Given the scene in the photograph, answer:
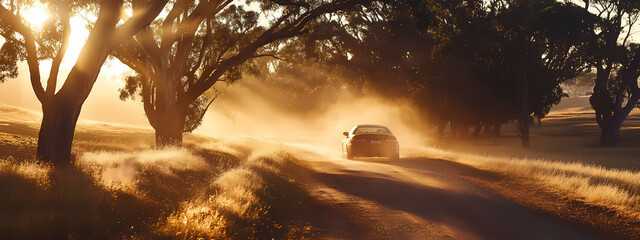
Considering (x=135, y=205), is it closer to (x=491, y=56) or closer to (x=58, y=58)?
(x=58, y=58)

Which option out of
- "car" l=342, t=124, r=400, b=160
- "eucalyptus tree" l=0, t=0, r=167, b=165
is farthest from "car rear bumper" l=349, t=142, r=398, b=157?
"eucalyptus tree" l=0, t=0, r=167, b=165

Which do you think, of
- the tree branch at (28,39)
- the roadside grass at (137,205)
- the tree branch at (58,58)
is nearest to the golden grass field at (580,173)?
the roadside grass at (137,205)

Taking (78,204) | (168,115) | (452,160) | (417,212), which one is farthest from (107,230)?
(452,160)

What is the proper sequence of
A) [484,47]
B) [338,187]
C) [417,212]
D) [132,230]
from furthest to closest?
[484,47] < [338,187] < [417,212] < [132,230]

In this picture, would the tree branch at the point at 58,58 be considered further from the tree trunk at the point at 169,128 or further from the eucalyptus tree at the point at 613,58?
the eucalyptus tree at the point at 613,58

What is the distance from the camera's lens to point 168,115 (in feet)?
70.6

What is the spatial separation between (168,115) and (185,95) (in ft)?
5.43

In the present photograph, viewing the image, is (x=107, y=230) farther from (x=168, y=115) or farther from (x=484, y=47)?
(x=484, y=47)

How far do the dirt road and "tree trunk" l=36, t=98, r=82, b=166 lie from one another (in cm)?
551

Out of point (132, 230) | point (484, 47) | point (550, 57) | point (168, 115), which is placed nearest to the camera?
point (132, 230)

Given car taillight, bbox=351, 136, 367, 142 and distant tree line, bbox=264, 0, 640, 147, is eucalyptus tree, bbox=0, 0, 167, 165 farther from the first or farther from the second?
distant tree line, bbox=264, 0, 640, 147

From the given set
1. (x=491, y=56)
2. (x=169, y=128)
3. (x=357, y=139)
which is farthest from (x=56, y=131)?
(x=491, y=56)

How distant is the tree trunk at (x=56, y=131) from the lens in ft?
36.4

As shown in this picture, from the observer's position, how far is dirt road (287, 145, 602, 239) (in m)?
7.75
